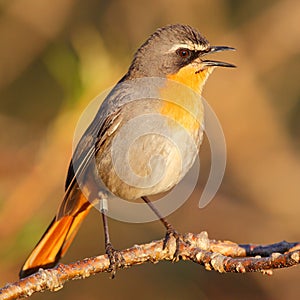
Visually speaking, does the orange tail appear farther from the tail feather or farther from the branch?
the branch

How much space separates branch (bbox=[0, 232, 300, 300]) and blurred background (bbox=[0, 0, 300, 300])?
2543 mm

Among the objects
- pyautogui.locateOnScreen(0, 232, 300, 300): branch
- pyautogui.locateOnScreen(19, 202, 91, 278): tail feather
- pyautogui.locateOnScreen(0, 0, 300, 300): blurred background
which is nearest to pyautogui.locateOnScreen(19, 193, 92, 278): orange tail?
pyautogui.locateOnScreen(19, 202, 91, 278): tail feather

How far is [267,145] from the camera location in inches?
289

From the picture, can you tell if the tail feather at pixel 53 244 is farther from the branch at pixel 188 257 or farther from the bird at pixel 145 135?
the branch at pixel 188 257

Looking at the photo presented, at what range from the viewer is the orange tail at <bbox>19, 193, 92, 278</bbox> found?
16.7 feet

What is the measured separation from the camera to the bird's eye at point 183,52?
517cm

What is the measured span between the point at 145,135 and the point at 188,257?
1.01 metres

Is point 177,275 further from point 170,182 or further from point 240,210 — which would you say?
point 170,182

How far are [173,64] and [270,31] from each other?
2.48 metres

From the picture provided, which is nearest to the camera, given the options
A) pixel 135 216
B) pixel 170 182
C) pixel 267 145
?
pixel 170 182

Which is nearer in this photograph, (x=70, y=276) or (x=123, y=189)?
(x=70, y=276)

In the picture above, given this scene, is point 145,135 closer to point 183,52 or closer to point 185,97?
point 185,97

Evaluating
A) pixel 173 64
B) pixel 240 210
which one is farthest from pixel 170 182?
pixel 240 210

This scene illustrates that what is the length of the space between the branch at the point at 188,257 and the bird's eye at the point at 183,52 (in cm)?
141
